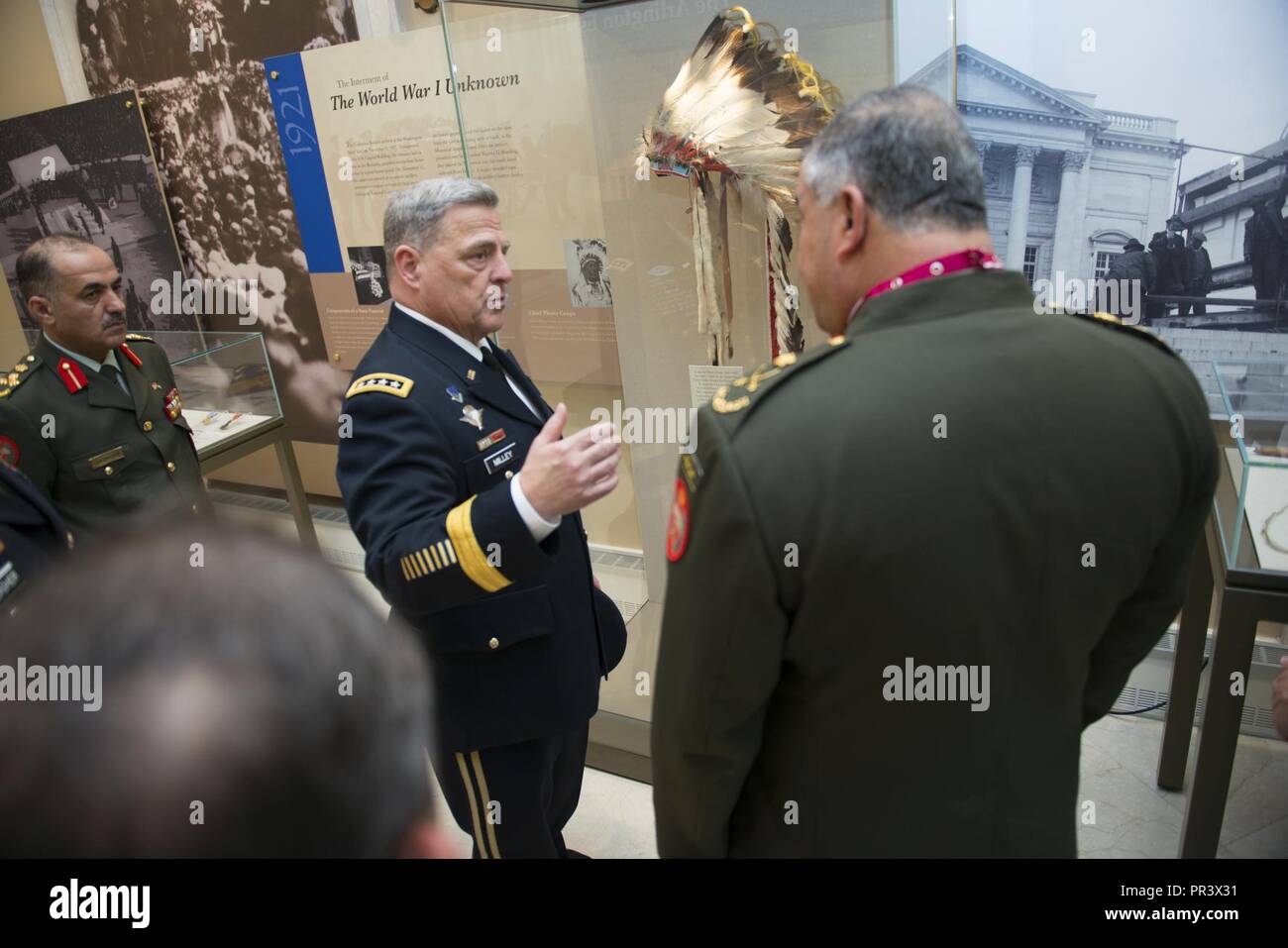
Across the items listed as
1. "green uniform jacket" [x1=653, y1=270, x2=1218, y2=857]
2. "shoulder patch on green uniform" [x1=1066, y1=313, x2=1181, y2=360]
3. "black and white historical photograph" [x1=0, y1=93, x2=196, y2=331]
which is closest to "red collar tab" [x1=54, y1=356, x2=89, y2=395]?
"green uniform jacket" [x1=653, y1=270, x2=1218, y2=857]

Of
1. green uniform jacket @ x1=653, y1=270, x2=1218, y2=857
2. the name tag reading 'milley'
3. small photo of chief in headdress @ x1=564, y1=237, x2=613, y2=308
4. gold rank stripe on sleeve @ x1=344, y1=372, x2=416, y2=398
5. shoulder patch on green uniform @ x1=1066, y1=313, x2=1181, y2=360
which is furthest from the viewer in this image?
small photo of chief in headdress @ x1=564, y1=237, x2=613, y2=308

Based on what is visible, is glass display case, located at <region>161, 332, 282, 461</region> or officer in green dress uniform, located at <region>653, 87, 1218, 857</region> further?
glass display case, located at <region>161, 332, 282, 461</region>

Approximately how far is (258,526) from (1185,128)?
9.20 ft

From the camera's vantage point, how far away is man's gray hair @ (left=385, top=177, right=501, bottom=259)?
1.65m

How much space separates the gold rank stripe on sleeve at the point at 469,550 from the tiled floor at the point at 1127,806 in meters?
1.17

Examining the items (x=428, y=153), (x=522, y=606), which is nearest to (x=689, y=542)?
(x=522, y=606)

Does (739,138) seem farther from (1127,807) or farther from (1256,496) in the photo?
(1127,807)

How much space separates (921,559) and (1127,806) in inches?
82.1

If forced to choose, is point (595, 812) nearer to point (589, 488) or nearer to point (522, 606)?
point (522, 606)

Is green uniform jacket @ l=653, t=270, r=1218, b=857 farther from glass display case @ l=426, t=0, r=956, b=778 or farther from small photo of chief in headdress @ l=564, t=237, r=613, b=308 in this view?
small photo of chief in headdress @ l=564, t=237, r=613, b=308

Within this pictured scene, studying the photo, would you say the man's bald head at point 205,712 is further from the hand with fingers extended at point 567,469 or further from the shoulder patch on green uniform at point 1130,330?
the shoulder patch on green uniform at point 1130,330

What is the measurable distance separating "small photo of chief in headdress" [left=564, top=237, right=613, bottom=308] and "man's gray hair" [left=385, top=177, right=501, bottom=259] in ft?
4.14

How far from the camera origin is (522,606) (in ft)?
5.40

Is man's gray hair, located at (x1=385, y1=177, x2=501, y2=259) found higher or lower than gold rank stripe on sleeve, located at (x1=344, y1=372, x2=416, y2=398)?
higher
